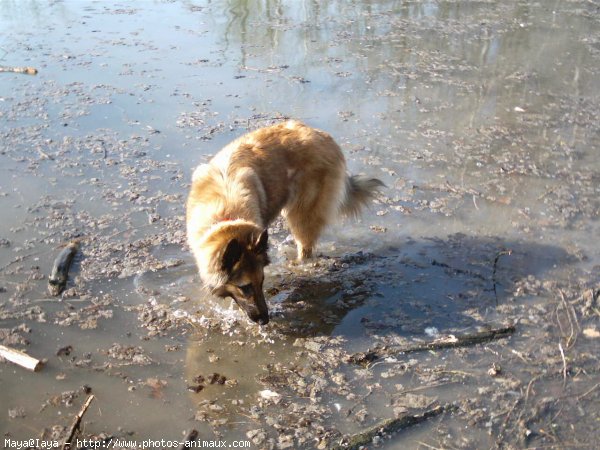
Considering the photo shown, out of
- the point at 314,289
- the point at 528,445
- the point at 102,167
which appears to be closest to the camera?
the point at 528,445

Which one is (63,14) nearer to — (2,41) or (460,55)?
(2,41)

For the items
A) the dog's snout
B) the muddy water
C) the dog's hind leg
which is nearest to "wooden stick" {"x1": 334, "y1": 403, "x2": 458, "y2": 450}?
the muddy water

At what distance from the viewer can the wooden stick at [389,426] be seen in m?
3.90

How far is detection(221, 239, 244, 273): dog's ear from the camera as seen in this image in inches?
171

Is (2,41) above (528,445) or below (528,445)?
above

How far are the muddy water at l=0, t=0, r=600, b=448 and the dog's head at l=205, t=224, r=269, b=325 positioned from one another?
1.19ft

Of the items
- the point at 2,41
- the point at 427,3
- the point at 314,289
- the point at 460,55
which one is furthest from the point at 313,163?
the point at 427,3

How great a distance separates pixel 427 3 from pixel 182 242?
31.0ft

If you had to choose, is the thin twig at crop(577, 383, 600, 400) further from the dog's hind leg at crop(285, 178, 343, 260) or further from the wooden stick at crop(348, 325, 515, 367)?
the dog's hind leg at crop(285, 178, 343, 260)

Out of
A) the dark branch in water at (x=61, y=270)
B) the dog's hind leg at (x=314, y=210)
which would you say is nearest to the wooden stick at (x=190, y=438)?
the dark branch in water at (x=61, y=270)

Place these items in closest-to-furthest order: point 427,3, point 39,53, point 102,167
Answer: point 102,167, point 39,53, point 427,3

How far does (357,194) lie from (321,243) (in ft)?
2.18

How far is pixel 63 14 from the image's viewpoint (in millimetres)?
12164

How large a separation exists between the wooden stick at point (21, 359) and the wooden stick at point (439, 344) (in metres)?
2.32
